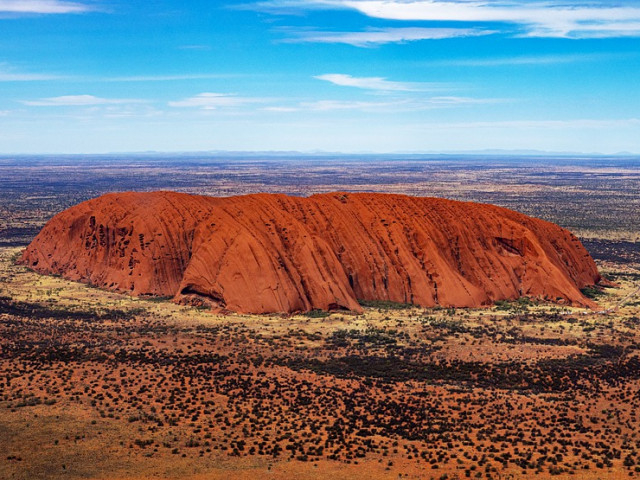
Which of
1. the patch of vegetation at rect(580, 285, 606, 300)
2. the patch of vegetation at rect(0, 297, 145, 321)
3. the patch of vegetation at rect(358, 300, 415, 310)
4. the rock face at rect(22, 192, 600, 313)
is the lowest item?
the patch of vegetation at rect(580, 285, 606, 300)

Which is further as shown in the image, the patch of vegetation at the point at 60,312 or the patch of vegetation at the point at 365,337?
the patch of vegetation at the point at 60,312

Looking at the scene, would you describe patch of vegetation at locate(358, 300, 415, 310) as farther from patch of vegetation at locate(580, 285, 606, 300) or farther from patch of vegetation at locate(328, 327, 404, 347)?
patch of vegetation at locate(580, 285, 606, 300)

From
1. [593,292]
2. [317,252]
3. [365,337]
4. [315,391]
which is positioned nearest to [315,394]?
[315,391]

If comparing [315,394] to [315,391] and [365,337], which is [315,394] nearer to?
[315,391]

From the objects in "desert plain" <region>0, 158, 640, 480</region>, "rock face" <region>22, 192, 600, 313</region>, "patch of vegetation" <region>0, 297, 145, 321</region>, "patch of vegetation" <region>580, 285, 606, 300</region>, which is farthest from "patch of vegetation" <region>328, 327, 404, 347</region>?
"patch of vegetation" <region>580, 285, 606, 300</region>

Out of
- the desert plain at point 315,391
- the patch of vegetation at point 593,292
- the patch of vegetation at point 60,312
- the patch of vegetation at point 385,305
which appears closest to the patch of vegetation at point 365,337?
the desert plain at point 315,391

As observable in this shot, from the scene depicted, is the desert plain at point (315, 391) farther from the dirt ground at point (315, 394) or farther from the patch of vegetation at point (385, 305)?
the patch of vegetation at point (385, 305)

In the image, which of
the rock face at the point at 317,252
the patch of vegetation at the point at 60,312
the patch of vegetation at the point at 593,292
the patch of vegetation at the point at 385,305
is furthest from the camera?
the patch of vegetation at the point at 593,292

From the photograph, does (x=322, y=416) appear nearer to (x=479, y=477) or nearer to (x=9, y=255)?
(x=479, y=477)

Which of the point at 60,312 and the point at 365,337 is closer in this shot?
the point at 365,337
